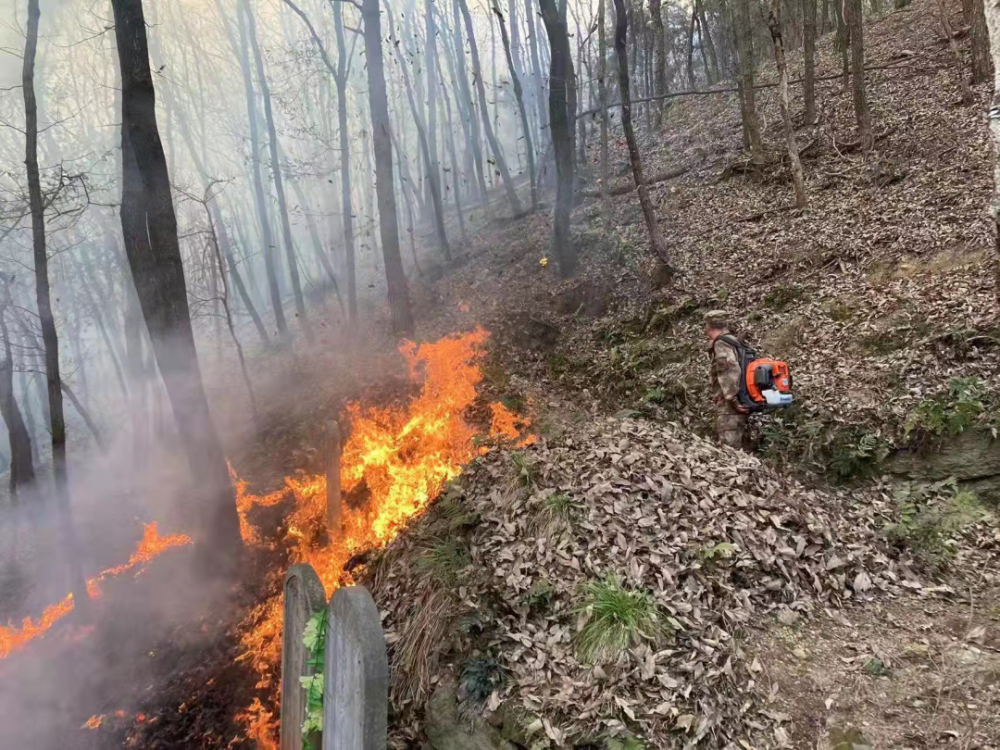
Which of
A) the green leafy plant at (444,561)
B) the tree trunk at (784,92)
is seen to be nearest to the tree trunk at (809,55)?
the tree trunk at (784,92)

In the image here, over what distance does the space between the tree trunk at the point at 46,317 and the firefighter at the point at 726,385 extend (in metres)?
10.6

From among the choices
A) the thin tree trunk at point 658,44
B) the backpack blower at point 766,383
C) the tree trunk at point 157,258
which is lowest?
the backpack blower at point 766,383

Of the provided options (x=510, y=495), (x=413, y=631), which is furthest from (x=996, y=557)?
(x=413, y=631)

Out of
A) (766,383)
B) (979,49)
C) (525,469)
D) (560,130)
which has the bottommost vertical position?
(525,469)

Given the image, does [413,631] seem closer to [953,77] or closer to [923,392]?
[923,392]

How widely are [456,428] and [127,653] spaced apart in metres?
6.09

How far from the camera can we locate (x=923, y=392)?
6.66 metres

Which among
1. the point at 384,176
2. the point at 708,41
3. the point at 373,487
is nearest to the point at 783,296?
→ the point at 373,487

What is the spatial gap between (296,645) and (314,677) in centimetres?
59

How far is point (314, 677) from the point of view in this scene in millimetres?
Result: 4941

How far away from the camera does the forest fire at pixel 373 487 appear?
7.07m

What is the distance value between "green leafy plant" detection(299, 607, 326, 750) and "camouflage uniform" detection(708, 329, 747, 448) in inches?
214

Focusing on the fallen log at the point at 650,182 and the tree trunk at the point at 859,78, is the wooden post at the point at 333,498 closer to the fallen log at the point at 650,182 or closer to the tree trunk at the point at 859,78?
the fallen log at the point at 650,182

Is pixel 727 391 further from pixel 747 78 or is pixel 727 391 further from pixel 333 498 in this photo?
pixel 747 78
